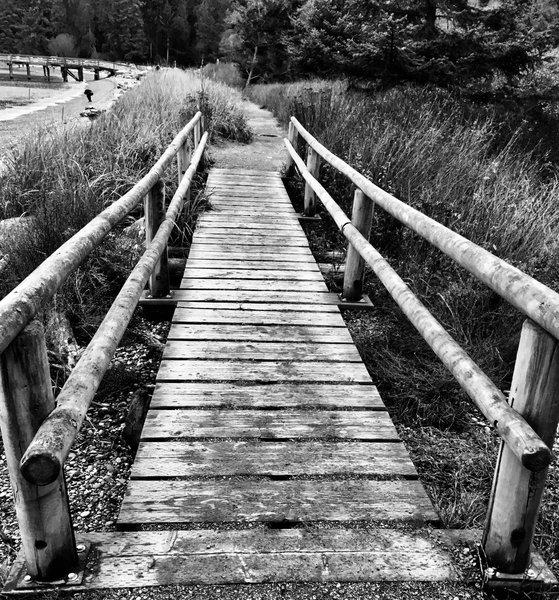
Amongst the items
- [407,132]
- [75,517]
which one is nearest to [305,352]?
[75,517]

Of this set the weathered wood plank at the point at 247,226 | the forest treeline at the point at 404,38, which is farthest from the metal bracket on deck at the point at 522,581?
the forest treeline at the point at 404,38

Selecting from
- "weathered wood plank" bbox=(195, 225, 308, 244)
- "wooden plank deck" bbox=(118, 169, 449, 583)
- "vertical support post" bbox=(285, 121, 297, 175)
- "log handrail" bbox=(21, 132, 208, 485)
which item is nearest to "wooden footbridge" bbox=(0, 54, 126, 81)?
"vertical support post" bbox=(285, 121, 297, 175)

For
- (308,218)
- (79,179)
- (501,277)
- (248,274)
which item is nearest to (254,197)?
(308,218)

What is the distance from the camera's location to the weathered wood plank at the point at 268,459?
237 centimetres

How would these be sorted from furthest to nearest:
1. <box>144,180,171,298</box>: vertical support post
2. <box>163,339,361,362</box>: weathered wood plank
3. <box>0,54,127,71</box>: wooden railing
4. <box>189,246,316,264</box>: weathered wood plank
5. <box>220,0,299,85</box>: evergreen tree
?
<box>0,54,127,71</box>: wooden railing, <box>220,0,299,85</box>: evergreen tree, <box>189,246,316,264</box>: weathered wood plank, <box>144,180,171,298</box>: vertical support post, <box>163,339,361,362</box>: weathered wood plank

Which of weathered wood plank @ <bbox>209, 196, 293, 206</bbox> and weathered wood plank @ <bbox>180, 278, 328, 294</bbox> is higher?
weathered wood plank @ <bbox>209, 196, 293, 206</bbox>

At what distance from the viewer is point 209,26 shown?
73062 mm

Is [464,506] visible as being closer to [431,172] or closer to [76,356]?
[76,356]

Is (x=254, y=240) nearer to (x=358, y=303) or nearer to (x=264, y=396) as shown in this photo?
(x=358, y=303)

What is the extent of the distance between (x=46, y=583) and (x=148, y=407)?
1.19m

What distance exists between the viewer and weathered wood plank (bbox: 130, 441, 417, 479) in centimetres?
237

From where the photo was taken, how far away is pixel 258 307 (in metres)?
4.10

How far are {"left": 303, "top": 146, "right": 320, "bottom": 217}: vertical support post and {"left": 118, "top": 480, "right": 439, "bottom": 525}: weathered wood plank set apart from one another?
4.50 m

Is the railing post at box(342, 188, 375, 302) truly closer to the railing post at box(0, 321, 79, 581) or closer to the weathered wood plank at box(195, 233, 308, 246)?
the weathered wood plank at box(195, 233, 308, 246)
